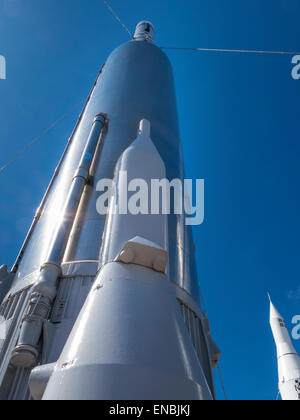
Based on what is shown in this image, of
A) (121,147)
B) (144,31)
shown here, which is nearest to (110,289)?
(121,147)

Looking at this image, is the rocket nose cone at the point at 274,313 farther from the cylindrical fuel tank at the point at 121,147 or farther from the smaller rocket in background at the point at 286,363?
the cylindrical fuel tank at the point at 121,147

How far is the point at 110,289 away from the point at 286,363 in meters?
14.9

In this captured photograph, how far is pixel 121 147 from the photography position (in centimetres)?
617

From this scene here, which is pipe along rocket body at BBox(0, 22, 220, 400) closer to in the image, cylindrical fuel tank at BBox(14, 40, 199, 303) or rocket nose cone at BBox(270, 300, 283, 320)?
cylindrical fuel tank at BBox(14, 40, 199, 303)

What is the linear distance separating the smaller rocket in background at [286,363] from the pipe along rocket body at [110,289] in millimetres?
10933

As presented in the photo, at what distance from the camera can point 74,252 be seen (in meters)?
4.69

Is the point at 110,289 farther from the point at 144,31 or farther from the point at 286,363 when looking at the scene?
the point at 286,363

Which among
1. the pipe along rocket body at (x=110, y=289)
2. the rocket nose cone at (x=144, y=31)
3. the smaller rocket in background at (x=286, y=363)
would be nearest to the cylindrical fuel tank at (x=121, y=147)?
the pipe along rocket body at (x=110, y=289)

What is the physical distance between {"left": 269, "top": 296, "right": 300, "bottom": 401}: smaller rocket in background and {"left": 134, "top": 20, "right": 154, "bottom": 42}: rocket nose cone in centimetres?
1433

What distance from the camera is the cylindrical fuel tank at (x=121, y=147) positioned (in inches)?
195

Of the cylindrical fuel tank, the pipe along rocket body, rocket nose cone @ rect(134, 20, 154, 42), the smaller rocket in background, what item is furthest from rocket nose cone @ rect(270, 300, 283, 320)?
rocket nose cone @ rect(134, 20, 154, 42)

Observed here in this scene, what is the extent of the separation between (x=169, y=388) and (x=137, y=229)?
1698 millimetres

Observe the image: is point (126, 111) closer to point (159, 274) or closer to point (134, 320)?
point (159, 274)

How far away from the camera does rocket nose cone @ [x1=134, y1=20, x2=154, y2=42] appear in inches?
517
